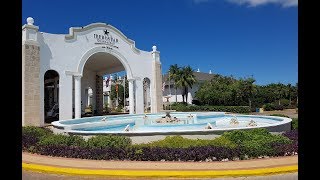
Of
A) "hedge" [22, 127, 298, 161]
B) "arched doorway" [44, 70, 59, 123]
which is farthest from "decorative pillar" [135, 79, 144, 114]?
"hedge" [22, 127, 298, 161]

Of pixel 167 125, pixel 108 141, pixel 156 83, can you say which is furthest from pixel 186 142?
pixel 156 83

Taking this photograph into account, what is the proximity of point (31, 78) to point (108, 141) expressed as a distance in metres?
13.2

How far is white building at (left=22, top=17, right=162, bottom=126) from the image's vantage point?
21641mm

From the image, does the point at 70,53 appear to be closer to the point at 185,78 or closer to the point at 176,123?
the point at 176,123

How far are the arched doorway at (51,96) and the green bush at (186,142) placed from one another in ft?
54.7

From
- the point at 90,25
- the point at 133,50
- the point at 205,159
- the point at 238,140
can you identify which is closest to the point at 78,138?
the point at 205,159

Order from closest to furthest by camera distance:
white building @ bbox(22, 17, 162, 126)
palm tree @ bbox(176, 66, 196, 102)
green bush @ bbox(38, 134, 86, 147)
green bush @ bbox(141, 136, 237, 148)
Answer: green bush @ bbox(141, 136, 237, 148) < green bush @ bbox(38, 134, 86, 147) < white building @ bbox(22, 17, 162, 126) < palm tree @ bbox(176, 66, 196, 102)

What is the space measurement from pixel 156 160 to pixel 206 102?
46.7 m

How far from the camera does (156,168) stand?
8438 millimetres

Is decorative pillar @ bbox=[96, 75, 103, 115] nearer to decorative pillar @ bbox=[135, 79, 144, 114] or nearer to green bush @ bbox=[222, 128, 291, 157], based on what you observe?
decorative pillar @ bbox=[135, 79, 144, 114]

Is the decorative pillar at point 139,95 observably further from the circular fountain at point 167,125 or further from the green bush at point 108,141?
the green bush at point 108,141

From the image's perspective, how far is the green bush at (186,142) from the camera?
10.9 meters

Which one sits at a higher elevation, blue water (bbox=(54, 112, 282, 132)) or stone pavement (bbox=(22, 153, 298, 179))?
blue water (bbox=(54, 112, 282, 132))

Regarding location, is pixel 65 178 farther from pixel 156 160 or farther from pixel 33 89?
pixel 33 89
